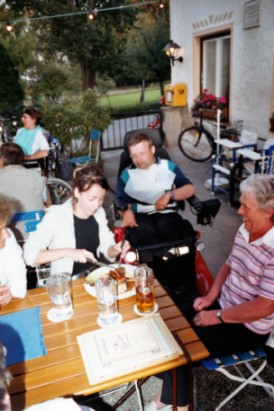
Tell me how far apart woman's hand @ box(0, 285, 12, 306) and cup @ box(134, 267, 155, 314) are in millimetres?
631

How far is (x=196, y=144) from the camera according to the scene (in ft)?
23.9

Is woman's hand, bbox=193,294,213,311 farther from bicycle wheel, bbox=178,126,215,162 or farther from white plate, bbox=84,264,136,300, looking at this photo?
bicycle wheel, bbox=178,126,215,162

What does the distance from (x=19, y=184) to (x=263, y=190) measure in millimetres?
2074

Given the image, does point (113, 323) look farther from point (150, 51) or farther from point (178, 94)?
point (150, 51)

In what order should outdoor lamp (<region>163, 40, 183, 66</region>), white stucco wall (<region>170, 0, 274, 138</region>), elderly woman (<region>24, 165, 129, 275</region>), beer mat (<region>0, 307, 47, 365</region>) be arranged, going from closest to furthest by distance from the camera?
beer mat (<region>0, 307, 47, 365</region>) → elderly woman (<region>24, 165, 129, 275</region>) → white stucco wall (<region>170, 0, 274, 138</region>) → outdoor lamp (<region>163, 40, 183, 66</region>)

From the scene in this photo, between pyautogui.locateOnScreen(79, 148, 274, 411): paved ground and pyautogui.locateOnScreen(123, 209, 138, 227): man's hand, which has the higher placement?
pyautogui.locateOnScreen(123, 209, 138, 227): man's hand

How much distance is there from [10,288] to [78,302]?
1.15 feet

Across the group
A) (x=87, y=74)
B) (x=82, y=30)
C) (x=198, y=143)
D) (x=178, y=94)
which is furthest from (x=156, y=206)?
(x=87, y=74)

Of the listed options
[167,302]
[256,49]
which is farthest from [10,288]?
[256,49]

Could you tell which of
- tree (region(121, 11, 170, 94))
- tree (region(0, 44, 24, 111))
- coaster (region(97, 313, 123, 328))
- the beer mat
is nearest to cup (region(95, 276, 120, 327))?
coaster (region(97, 313, 123, 328))

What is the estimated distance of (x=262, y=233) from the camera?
191 centimetres

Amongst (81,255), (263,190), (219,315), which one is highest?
(263,190)

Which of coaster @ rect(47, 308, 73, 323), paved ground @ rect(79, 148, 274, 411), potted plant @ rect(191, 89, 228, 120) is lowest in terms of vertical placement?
paved ground @ rect(79, 148, 274, 411)

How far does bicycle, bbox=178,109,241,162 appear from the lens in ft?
22.6
